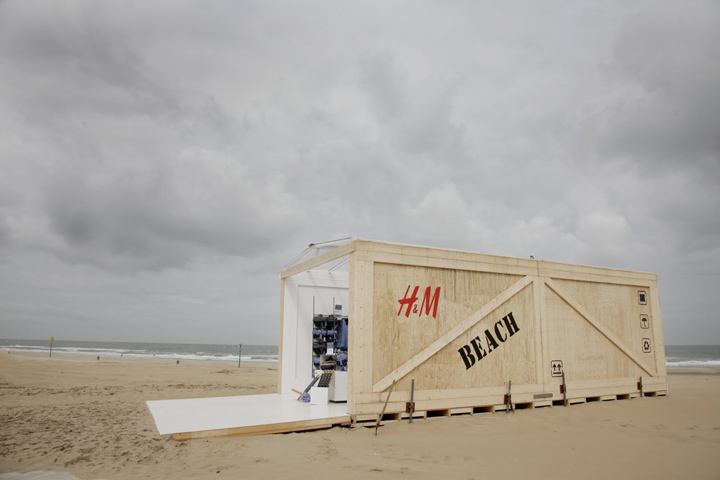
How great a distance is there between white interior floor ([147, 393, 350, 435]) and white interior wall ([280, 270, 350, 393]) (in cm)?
108

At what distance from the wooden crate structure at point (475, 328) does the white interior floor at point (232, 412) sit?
0.94 m

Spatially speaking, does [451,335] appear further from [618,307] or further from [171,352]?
[171,352]

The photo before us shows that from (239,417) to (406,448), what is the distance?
115 inches

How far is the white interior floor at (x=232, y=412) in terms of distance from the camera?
7.18 metres

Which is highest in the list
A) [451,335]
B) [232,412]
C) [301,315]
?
[301,315]

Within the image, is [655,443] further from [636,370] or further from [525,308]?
[636,370]

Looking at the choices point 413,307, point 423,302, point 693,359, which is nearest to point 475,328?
point 423,302

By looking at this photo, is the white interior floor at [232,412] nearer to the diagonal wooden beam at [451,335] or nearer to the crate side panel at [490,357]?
the diagonal wooden beam at [451,335]

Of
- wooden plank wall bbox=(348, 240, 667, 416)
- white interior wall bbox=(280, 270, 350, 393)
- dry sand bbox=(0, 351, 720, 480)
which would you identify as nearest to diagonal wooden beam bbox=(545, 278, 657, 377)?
wooden plank wall bbox=(348, 240, 667, 416)

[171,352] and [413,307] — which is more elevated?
[413,307]

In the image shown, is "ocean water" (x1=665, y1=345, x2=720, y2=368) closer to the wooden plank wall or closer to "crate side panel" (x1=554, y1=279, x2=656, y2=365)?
"crate side panel" (x1=554, y1=279, x2=656, y2=365)

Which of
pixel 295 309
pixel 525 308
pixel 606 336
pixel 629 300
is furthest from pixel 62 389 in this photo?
pixel 629 300

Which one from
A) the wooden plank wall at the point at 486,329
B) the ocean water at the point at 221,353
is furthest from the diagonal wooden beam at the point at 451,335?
the ocean water at the point at 221,353

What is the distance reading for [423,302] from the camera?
8.75 m
